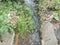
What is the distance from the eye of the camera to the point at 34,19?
6.79m

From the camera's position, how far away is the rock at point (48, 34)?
6062 mm

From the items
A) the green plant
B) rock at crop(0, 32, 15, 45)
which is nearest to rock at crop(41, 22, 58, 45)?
the green plant

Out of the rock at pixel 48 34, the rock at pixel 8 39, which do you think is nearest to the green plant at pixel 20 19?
the rock at pixel 8 39

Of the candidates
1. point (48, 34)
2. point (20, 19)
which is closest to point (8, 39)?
point (20, 19)

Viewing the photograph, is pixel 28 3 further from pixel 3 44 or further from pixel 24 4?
pixel 3 44

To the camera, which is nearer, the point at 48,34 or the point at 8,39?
the point at 8,39

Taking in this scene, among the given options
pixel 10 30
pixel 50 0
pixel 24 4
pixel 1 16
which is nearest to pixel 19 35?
→ pixel 10 30

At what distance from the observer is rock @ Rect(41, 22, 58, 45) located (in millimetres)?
6062

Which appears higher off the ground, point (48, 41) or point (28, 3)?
point (28, 3)

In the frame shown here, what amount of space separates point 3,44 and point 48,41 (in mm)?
1513

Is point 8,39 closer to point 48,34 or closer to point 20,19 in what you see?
point 20,19

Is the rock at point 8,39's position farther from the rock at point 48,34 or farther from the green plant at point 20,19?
the rock at point 48,34

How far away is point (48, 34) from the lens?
6.26m

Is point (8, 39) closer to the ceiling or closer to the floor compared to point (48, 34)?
closer to the ceiling
